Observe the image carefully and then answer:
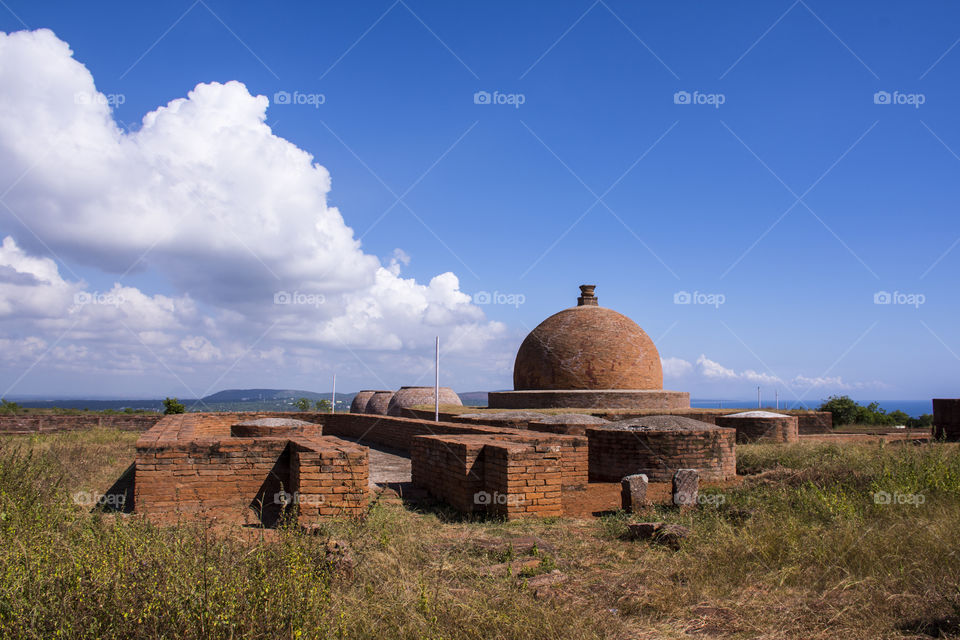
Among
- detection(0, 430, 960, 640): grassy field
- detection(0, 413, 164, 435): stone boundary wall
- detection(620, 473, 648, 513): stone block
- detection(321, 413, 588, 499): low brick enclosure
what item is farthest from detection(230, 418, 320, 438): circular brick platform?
detection(0, 413, 164, 435): stone boundary wall

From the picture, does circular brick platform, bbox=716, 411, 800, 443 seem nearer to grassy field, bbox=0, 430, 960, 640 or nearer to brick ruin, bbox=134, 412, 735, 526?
brick ruin, bbox=134, 412, 735, 526

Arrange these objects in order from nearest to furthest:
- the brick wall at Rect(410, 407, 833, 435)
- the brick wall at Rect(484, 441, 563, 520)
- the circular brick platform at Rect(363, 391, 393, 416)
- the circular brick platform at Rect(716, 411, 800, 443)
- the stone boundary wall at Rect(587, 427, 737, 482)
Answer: the brick wall at Rect(484, 441, 563, 520)
the stone boundary wall at Rect(587, 427, 737, 482)
the circular brick platform at Rect(716, 411, 800, 443)
the brick wall at Rect(410, 407, 833, 435)
the circular brick platform at Rect(363, 391, 393, 416)

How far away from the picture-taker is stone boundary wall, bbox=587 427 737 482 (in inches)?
371

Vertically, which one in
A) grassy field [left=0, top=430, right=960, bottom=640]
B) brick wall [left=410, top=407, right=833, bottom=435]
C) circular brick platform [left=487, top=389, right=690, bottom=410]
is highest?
circular brick platform [left=487, top=389, right=690, bottom=410]

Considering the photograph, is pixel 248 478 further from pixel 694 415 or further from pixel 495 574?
pixel 694 415

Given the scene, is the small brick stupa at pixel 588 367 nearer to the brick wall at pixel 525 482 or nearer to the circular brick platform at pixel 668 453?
the circular brick platform at pixel 668 453

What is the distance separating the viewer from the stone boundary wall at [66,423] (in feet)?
61.7

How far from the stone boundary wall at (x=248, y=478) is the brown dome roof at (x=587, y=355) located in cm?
1710

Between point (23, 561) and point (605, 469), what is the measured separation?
25.1 feet

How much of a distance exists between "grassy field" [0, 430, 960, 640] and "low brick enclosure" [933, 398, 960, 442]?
12612 millimetres

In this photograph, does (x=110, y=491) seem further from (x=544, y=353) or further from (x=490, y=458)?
(x=544, y=353)

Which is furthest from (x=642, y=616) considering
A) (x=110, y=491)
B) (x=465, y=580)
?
(x=110, y=491)

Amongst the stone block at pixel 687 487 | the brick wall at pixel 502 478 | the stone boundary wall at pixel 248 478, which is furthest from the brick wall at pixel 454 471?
the stone block at pixel 687 487

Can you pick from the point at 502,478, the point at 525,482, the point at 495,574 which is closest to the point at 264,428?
the point at 502,478
